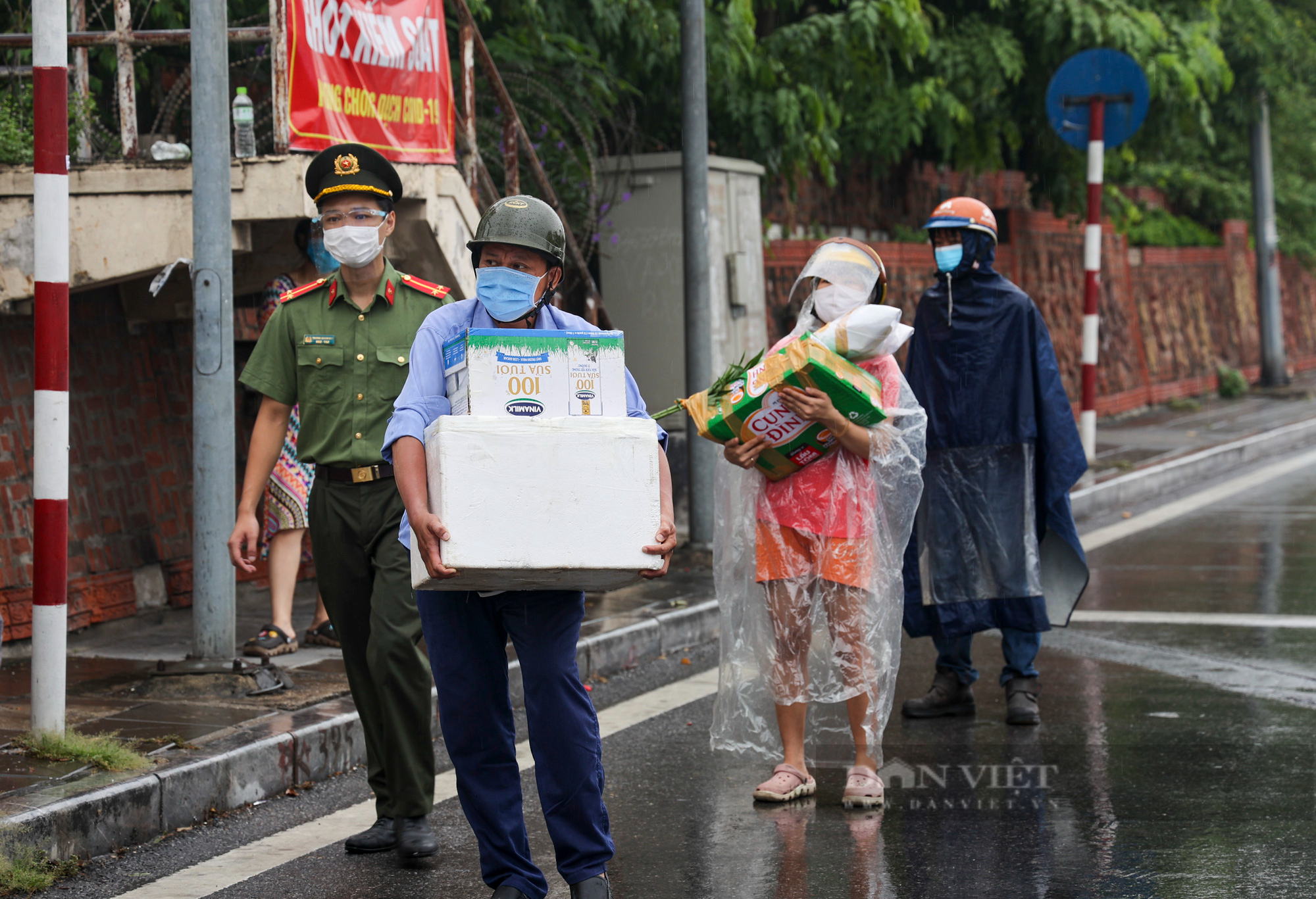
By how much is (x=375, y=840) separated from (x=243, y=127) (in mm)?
3559

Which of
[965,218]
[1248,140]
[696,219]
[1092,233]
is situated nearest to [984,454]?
[965,218]

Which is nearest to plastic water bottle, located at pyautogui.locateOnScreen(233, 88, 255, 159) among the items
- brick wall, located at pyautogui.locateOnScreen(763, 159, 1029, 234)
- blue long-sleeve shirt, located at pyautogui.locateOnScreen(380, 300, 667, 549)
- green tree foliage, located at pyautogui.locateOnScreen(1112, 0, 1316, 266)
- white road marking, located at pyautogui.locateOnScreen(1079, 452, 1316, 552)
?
blue long-sleeve shirt, located at pyautogui.locateOnScreen(380, 300, 667, 549)

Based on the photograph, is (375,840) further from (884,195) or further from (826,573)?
(884,195)

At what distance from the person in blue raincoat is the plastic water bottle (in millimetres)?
2934

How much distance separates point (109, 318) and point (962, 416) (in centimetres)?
399

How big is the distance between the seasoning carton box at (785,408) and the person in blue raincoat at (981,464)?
3.73 ft

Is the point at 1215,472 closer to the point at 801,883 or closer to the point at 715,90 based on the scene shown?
the point at 715,90

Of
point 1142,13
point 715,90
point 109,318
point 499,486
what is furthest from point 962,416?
point 1142,13

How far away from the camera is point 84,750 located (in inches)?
182

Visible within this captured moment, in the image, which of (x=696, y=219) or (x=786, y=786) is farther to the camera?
(x=696, y=219)

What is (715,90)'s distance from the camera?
447 inches

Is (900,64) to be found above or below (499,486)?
above

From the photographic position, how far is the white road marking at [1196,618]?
297 inches

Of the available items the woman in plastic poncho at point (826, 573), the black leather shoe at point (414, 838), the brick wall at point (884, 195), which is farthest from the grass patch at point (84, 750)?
Answer: the brick wall at point (884, 195)
